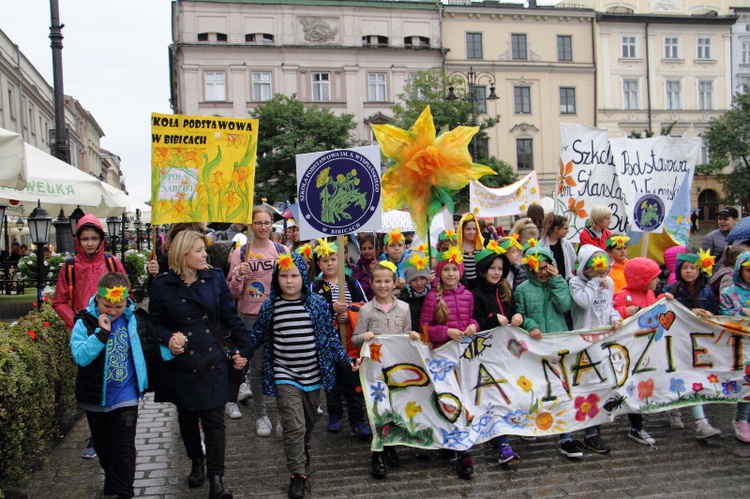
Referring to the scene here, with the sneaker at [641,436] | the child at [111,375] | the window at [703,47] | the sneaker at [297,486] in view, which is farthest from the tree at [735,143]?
the child at [111,375]

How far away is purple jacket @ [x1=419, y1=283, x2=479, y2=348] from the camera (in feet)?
17.0

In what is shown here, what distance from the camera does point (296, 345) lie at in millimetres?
4801

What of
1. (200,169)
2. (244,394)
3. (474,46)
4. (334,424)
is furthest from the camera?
(474,46)

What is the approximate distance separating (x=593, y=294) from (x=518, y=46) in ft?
140

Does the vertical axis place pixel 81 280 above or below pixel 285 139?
below

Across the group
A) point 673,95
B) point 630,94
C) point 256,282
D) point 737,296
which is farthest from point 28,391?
point 673,95

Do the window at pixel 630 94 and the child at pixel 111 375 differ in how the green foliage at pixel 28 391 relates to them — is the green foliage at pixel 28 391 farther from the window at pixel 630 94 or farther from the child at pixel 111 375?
the window at pixel 630 94

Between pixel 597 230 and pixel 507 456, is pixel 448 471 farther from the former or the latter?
pixel 597 230

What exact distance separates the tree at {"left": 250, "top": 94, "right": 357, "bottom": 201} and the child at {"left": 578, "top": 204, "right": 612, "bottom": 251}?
A: 2819 centimetres

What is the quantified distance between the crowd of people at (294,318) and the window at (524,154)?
39.5 m

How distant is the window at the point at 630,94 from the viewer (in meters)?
46.6

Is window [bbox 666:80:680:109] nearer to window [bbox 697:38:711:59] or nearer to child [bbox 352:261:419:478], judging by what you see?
window [bbox 697:38:711:59]

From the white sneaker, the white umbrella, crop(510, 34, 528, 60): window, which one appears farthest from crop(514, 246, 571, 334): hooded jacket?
crop(510, 34, 528, 60): window

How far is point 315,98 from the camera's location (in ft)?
139
